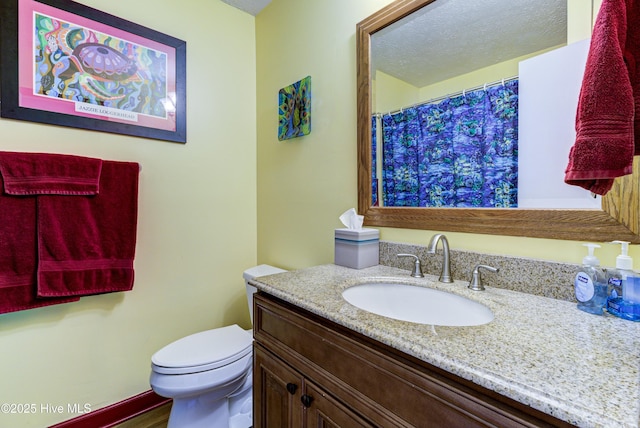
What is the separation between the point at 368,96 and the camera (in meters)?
1.26

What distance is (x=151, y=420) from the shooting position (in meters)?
1.48

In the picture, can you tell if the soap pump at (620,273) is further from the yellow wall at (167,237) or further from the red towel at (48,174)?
the red towel at (48,174)

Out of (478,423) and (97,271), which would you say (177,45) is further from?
(478,423)

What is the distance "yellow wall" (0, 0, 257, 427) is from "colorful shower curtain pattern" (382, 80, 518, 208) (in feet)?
3.65

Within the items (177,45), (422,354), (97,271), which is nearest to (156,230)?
(97,271)

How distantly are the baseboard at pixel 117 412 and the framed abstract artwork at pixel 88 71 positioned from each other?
1.39m

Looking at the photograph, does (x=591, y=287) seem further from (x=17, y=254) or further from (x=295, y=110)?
(x=17, y=254)

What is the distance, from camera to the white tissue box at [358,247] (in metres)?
1.16

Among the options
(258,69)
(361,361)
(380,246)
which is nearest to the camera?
(361,361)

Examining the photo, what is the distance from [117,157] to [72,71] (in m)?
0.41

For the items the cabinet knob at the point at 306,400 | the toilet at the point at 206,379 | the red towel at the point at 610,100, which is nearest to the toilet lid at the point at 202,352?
the toilet at the point at 206,379

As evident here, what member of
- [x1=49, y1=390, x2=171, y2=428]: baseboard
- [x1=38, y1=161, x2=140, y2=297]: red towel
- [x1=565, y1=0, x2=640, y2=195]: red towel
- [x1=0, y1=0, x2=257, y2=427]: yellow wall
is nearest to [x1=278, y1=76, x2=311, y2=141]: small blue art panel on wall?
[x1=0, y1=0, x2=257, y2=427]: yellow wall

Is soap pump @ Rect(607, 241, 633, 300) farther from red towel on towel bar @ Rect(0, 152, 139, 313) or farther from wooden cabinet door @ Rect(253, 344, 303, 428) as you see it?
red towel on towel bar @ Rect(0, 152, 139, 313)

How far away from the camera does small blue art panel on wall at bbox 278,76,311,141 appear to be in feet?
5.10
